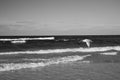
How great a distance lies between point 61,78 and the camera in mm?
7703

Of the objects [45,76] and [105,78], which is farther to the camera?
[45,76]

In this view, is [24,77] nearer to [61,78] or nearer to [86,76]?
[61,78]

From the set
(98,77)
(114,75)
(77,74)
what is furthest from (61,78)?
(114,75)

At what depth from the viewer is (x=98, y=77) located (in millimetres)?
7820

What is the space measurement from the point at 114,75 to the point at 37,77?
3446mm

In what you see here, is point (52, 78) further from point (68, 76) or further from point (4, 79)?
point (4, 79)

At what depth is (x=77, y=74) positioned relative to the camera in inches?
331

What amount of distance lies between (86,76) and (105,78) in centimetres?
85

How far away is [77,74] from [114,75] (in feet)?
5.45

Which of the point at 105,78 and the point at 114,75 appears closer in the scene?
the point at 105,78

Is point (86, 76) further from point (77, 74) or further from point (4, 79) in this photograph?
point (4, 79)

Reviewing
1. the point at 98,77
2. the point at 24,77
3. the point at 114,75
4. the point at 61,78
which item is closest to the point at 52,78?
the point at 61,78

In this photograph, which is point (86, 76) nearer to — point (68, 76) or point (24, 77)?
point (68, 76)

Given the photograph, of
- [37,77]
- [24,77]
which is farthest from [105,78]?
[24,77]
